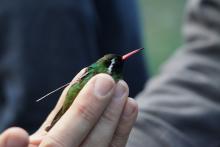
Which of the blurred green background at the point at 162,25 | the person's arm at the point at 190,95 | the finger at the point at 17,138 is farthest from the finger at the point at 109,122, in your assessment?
the blurred green background at the point at 162,25

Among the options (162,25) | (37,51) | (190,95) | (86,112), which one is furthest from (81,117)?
(162,25)

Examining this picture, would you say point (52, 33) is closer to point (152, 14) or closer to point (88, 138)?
point (88, 138)

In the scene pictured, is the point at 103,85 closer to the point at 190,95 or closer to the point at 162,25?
the point at 190,95

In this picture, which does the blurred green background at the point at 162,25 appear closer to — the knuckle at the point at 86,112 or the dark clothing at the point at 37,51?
the dark clothing at the point at 37,51

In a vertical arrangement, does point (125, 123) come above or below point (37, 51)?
above

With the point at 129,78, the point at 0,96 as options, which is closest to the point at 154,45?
the point at 129,78

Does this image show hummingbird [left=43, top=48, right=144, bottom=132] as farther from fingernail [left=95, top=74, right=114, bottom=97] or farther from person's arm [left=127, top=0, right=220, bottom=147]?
person's arm [left=127, top=0, right=220, bottom=147]
